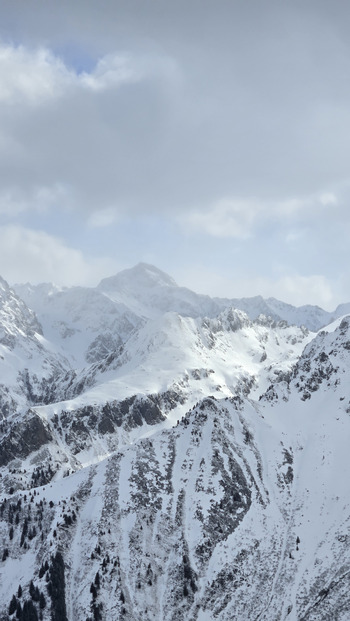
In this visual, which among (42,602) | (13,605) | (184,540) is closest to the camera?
(13,605)

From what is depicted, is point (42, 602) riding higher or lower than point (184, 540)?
lower

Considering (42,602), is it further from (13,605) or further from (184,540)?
(184,540)

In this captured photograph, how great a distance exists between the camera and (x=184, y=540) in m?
162

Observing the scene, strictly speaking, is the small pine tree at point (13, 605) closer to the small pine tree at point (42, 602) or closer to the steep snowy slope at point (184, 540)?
the steep snowy slope at point (184, 540)

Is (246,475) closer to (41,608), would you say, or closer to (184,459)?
(184,459)

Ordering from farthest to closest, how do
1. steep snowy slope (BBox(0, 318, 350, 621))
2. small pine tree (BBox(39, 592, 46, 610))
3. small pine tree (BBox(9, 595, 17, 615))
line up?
steep snowy slope (BBox(0, 318, 350, 621))
small pine tree (BBox(39, 592, 46, 610))
small pine tree (BBox(9, 595, 17, 615))

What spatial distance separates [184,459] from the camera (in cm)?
19488

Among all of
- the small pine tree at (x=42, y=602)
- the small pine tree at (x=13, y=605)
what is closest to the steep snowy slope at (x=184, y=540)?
the small pine tree at (x=42, y=602)

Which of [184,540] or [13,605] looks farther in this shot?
[184,540]

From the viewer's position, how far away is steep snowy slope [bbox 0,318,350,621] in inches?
5615

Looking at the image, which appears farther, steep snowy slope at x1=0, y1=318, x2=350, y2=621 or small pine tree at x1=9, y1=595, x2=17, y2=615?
steep snowy slope at x1=0, y1=318, x2=350, y2=621

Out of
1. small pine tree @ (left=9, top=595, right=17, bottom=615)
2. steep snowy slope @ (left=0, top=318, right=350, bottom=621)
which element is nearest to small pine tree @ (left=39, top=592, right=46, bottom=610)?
steep snowy slope @ (left=0, top=318, right=350, bottom=621)

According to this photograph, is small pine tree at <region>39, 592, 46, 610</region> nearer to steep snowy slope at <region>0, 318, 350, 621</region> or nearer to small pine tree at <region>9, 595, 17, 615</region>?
steep snowy slope at <region>0, 318, 350, 621</region>

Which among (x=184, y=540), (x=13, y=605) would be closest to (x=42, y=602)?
(x=13, y=605)
